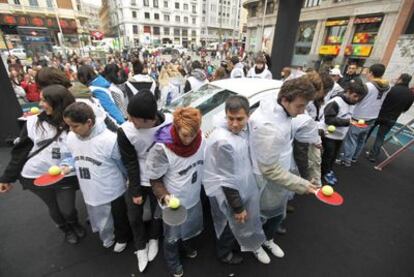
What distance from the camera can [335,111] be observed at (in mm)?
2912

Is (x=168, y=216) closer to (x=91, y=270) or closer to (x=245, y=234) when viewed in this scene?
(x=245, y=234)

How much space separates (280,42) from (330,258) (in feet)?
17.7

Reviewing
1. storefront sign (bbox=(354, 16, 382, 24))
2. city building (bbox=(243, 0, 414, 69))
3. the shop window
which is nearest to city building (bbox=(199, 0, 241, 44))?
city building (bbox=(243, 0, 414, 69))

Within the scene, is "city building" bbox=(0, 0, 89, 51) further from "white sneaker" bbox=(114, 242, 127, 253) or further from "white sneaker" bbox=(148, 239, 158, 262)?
"white sneaker" bbox=(148, 239, 158, 262)

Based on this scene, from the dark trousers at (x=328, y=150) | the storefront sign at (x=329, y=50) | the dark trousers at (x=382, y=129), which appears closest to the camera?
the dark trousers at (x=328, y=150)

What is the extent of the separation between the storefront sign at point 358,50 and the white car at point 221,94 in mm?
17848

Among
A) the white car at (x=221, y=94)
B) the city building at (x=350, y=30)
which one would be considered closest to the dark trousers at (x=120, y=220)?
the white car at (x=221, y=94)

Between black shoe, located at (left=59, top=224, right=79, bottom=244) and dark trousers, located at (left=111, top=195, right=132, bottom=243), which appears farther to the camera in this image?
black shoe, located at (left=59, top=224, right=79, bottom=244)

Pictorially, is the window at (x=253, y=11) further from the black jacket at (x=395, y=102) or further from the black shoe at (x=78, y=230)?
the black shoe at (x=78, y=230)

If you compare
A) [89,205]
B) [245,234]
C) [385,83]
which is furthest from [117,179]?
[385,83]

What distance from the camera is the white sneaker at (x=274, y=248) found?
86.7 inches

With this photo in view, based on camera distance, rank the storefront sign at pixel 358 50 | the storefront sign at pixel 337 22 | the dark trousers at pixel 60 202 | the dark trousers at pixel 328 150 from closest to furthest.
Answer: the dark trousers at pixel 60 202, the dark trousers at pixel 328 150, the storefront sign at pixel 358 50, the storefront sign at pixel 337 22

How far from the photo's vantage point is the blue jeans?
3637mm

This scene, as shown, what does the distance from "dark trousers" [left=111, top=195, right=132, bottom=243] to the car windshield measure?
162 centimetres
